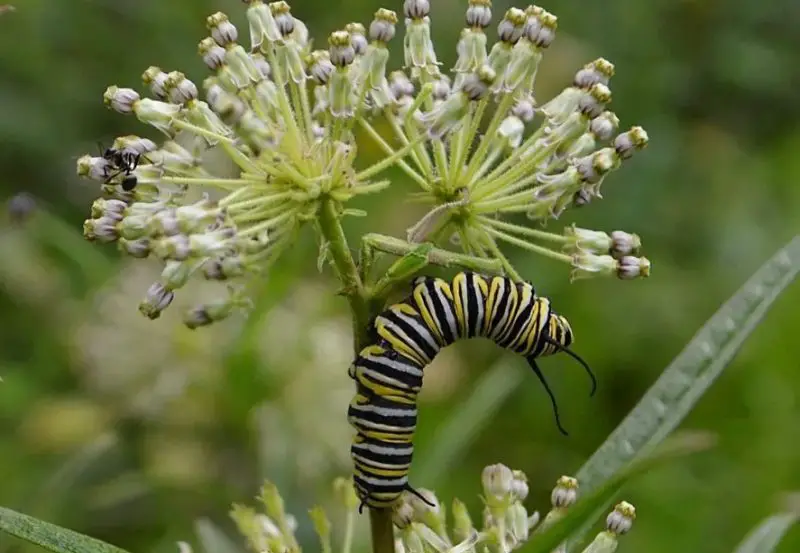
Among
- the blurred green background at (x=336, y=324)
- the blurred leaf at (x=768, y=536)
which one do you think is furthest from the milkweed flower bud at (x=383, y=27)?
the blurred green background at (x=336, y=324)

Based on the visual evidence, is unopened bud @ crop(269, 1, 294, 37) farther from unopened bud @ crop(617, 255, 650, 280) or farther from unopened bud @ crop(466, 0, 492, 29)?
unopened bud @ crop(617, 255, 650, 280)

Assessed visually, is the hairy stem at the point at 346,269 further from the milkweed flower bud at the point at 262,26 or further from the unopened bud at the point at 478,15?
the unopened bud at the point at 478,15

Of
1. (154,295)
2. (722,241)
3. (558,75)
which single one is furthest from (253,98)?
(722,241)

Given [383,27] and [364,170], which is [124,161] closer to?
[364,170]

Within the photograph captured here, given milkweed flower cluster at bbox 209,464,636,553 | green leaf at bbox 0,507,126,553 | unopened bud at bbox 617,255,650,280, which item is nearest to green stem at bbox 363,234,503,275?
unopened bud at bbox 617,255,650,280

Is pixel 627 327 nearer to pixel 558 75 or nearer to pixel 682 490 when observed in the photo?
pixel 682 490

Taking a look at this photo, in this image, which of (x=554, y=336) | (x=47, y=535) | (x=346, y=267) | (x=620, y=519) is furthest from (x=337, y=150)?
Result: (x=620, y=519)
